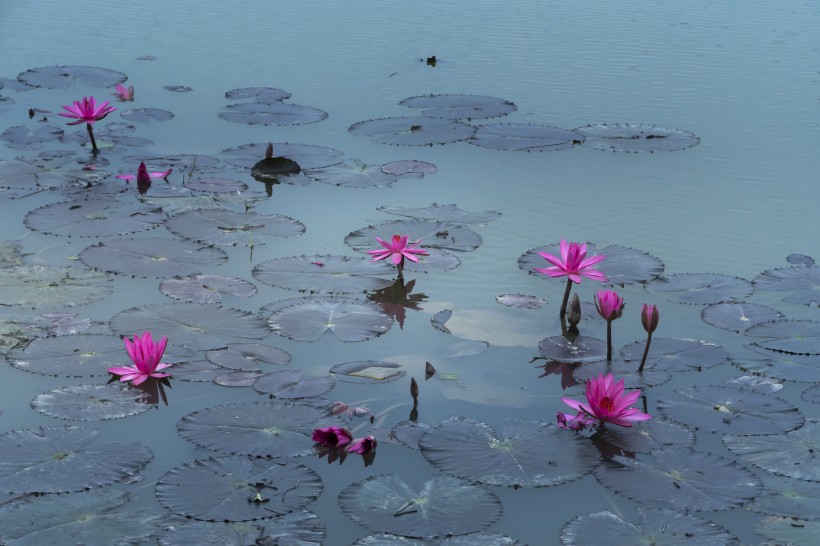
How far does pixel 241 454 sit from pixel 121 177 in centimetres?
180

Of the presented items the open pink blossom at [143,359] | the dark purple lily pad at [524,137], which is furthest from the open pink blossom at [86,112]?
the open pink blossom at [143,359]

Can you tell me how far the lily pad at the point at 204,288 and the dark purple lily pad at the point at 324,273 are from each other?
74mm

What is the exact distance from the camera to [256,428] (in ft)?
6.78

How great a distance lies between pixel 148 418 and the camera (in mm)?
2143

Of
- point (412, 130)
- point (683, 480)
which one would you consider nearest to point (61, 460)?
point (683, 480)

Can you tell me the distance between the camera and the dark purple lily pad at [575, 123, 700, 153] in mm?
3947

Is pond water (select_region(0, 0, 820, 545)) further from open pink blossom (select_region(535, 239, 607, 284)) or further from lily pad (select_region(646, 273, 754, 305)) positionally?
open pink blossom (select_region(535, 239, 607, 284))

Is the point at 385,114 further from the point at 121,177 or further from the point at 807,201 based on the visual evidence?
the point at 807,201

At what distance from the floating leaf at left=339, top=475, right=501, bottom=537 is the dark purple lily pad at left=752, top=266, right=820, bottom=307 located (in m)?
1.30

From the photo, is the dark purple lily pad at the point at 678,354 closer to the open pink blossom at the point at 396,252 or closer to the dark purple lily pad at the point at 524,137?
the open pink blossom at the point at 396,252

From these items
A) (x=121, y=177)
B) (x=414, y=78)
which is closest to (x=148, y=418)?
(x=121, y=177)

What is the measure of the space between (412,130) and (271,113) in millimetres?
605

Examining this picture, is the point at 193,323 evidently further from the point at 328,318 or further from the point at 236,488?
the point at 236,488

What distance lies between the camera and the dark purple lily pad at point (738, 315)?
8.60 feet
